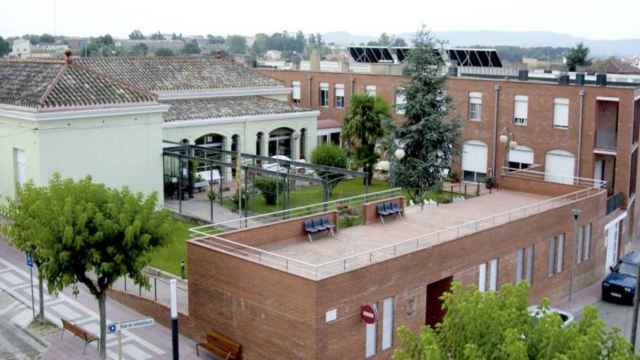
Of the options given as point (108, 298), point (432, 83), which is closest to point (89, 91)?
point (108, 298)

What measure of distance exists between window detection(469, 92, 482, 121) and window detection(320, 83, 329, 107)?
462 inches

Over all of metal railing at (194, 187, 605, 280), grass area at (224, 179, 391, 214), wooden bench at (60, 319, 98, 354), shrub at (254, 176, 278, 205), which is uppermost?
metal railing at (194, 187, 605, 280)

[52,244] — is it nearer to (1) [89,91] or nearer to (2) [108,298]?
(2) [108,298]

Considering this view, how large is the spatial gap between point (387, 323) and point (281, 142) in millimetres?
27227

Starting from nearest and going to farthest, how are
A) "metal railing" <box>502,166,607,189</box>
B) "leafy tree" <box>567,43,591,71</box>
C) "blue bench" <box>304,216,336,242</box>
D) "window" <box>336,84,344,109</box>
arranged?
"blue bench" <box>304,216,336,242</box>
"metal railing" <box>502,166,607,189</box>
"window" <box>336,84,344,109</box>
"leafy tree" <box>567,43,591,71</box>

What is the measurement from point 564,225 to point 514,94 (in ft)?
50.3

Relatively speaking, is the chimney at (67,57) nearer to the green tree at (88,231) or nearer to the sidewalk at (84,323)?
the sidewalk at (84,323)

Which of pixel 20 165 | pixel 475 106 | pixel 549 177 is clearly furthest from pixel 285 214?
pixel 475 106

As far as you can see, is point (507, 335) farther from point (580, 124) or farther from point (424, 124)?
point (580, 124)

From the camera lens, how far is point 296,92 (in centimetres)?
5500

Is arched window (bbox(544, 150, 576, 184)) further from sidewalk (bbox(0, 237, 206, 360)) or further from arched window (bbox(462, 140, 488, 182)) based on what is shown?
sidewalk (bbox(0, 237, 206, 360))

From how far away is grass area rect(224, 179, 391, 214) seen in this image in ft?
119

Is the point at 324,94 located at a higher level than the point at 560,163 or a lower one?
higher

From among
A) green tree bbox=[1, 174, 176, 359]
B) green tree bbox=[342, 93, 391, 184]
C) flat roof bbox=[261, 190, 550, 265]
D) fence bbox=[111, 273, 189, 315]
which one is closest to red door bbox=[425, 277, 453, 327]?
flat roof bbox=[261, 190, 550, 265]
